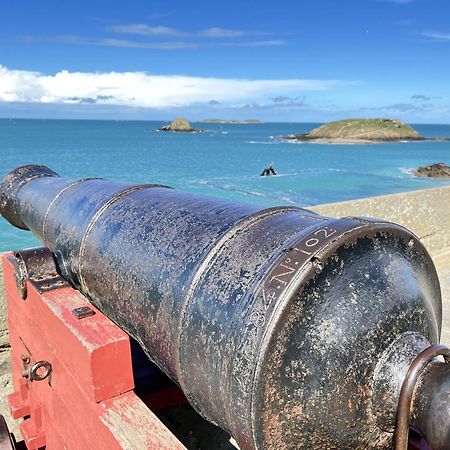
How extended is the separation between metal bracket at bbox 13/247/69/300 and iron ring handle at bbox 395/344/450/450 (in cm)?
167

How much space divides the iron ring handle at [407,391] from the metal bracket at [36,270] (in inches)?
65.6

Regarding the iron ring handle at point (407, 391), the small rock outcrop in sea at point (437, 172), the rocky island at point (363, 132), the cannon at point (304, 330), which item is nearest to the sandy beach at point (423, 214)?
the cannon at point (304, 330)

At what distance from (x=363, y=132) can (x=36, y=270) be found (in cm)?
10326

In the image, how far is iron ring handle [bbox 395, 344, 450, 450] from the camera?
113cm

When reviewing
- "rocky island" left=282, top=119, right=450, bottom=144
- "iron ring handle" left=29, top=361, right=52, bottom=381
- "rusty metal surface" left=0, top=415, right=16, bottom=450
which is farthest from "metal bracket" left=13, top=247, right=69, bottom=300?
"rocky island" left=282, top=119, right=450, bottom=144

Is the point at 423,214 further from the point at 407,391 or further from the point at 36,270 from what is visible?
the point at 407,391

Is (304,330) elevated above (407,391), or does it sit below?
above

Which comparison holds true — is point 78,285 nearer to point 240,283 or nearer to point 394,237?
point 240,283

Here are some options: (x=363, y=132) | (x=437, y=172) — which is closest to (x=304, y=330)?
(x=437, y=172)

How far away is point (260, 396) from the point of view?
3.66ft

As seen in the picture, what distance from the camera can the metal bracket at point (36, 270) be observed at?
2.39m

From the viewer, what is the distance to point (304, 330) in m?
1.15

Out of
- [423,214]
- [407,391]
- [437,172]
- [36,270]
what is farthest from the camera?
[437,172]

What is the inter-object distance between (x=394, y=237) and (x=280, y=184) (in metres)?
32.1
